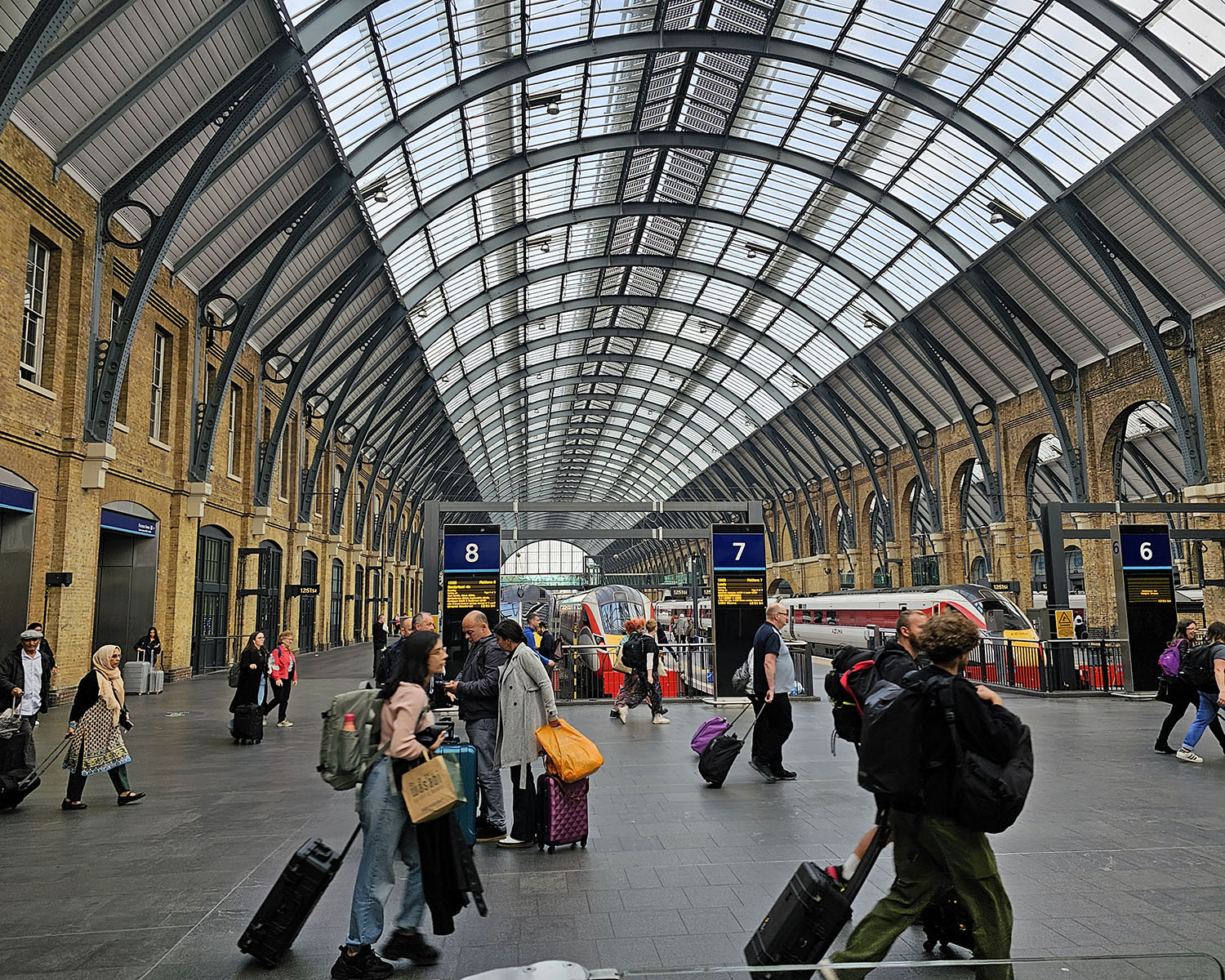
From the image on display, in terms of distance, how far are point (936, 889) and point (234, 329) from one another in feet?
71.9

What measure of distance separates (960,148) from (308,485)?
76.0 ft

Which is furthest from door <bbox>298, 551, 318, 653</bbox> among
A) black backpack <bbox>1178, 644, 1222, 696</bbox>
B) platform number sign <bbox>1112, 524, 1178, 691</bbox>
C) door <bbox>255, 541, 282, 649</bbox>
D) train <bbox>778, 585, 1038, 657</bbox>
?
black backpack <bbox>1178, 644, 1222, 696</bbox>

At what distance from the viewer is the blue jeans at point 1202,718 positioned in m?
9.42

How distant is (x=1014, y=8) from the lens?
19.9m

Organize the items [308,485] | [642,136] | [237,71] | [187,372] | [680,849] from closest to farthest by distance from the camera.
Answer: [680,849]
[237,71]
[187,372]
[642,136]
[308,485]

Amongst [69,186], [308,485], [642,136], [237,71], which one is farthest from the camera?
[308,485]

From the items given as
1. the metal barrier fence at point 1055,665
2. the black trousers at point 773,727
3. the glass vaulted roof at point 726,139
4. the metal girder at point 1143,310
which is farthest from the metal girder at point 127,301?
the metal girder at point 1143,310

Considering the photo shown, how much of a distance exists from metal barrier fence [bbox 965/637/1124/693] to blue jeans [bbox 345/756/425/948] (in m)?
15.6

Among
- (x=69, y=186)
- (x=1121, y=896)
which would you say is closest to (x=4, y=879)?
(x=1121, y=896)

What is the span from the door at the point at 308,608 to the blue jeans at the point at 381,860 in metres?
30.0

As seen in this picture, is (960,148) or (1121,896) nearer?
(1121,896)

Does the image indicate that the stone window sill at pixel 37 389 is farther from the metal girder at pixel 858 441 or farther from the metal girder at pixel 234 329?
the metal girder at pixel 858 441

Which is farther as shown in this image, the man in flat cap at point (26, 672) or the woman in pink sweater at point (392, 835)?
the man in flat cap at point (26, 672)

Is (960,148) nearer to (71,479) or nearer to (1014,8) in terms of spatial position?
(1014,8)
